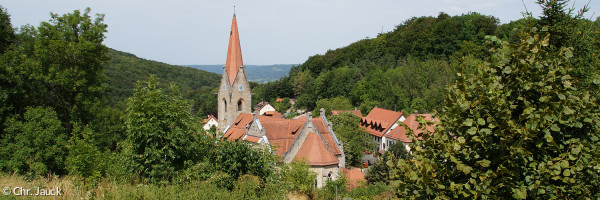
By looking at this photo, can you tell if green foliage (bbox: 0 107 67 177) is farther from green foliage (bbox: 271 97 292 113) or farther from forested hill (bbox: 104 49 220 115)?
green foliage (bbox: 271 97 292 113)

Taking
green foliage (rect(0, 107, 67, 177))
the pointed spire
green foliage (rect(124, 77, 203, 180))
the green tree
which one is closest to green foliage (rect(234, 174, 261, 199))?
green foliage (rect(124, 77, 203, 180))

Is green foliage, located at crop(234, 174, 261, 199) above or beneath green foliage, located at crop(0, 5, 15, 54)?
beneath

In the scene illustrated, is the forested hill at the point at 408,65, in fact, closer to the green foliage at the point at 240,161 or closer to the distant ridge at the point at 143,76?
the distant ridge at the point at 143,76

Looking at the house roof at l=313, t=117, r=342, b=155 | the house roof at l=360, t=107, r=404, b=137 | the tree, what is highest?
the tree

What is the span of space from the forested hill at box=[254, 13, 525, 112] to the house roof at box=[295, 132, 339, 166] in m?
21.3

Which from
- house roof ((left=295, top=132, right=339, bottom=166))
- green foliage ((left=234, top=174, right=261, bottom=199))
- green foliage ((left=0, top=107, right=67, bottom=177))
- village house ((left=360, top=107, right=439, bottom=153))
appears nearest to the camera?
green foliage ((left=234, top=174, right=261, bottom=199))

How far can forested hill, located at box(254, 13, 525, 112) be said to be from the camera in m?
54.9

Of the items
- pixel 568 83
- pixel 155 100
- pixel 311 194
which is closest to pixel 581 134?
pixel 568 83

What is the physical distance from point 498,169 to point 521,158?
305 millimetres

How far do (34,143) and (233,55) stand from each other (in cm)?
2121

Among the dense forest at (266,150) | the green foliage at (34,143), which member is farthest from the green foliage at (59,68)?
the green foliage at (34,143)

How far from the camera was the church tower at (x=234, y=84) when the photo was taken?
35969 mm

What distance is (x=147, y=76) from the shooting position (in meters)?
36.9

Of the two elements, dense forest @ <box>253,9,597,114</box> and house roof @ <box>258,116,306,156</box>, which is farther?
dense forest @ <box>253,9,597,114</box>
